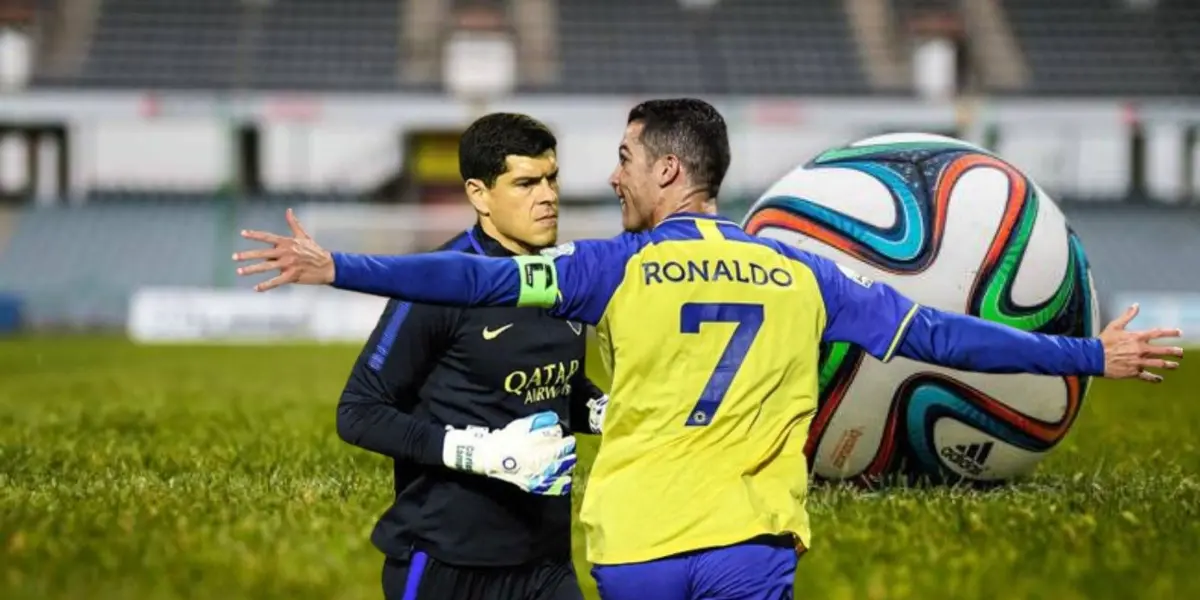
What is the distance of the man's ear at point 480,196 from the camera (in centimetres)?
473

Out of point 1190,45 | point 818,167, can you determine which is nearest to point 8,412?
point 818,167

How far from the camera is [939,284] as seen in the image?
254 inches

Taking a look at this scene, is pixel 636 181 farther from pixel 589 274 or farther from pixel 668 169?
pixel 589 274

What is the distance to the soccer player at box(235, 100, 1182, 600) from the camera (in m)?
3.80

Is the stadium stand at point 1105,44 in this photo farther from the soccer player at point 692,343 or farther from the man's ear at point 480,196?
the soccer player at point 692,343

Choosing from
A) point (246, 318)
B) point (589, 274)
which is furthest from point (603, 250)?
point (246, 318)

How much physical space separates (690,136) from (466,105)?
34402 mm

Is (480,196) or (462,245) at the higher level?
(480,196)

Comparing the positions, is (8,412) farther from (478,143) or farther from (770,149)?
(770,149)

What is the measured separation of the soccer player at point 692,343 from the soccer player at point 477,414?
0.49 metres

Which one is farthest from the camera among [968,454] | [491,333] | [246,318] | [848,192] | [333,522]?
[246,318]

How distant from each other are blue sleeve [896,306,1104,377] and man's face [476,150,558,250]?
1.26 m

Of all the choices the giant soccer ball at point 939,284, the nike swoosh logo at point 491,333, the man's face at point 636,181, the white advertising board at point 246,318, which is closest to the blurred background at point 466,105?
the white advertising board at point 246,318

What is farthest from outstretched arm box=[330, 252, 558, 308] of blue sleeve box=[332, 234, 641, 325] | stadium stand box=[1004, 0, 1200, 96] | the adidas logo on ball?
stadium stand box=[1004, 0, 1200, 96]
